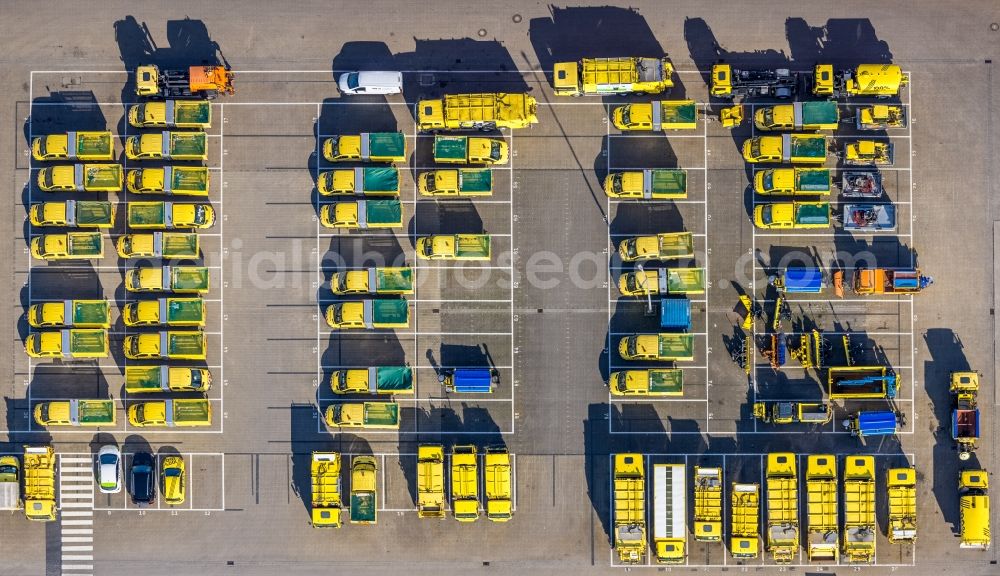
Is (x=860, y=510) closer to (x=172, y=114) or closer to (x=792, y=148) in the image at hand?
(x=792, y=148)

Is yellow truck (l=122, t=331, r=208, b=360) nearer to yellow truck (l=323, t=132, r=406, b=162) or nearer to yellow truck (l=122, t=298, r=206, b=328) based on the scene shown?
yellow truck (l=122, t=298, r=206, b=328)

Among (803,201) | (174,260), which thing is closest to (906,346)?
(803,201)

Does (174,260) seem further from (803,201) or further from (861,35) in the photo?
(861,35)

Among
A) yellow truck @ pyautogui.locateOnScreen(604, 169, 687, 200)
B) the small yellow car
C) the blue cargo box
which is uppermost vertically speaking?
yellow truck @ pyautogui.locateOnScreen(604, 169, 687, 200)

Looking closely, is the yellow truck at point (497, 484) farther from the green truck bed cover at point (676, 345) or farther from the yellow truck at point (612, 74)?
the yellow truck at point (612, 74)

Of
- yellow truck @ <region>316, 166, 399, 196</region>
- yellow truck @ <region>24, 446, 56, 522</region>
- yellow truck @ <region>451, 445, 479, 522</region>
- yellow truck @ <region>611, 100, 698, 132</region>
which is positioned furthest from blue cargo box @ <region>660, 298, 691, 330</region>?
yellow truck @ <region>24, 446, 56, 522</region>

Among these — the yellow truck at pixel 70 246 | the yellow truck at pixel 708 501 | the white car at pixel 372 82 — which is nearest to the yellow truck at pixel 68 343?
the yellow truck at pixel 70 246
